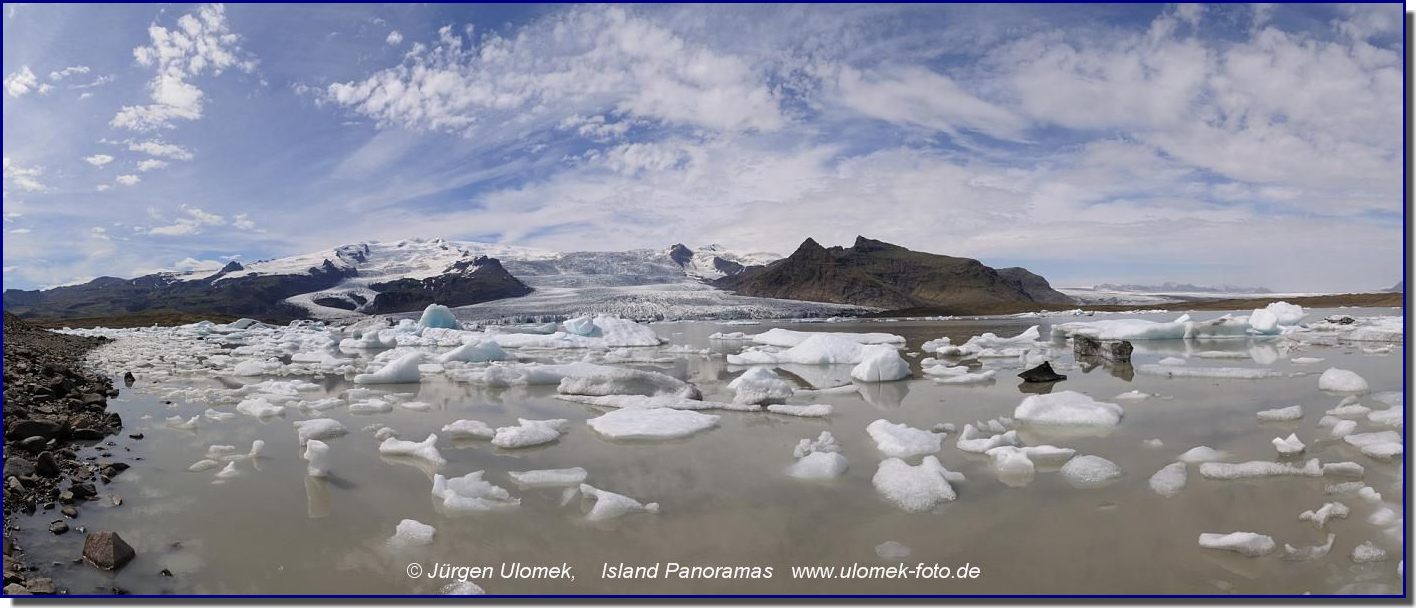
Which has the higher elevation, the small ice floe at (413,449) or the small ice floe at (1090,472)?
the small ice floe at (413,449)

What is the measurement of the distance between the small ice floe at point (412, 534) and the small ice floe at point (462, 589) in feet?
1.61

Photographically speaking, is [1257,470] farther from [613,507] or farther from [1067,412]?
[613,507]

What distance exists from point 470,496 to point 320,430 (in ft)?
9.09

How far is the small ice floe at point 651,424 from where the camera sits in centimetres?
564

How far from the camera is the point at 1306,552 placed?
9.83ft

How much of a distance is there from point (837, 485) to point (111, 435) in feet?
19.6

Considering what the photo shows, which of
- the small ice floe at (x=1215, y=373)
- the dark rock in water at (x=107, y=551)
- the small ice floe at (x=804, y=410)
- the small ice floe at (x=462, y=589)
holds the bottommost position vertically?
the small ice floe at (x=1215, y=373)

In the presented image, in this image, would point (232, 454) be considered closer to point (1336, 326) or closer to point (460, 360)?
point (460, 360)

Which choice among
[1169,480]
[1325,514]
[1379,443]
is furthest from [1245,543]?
[1379,443]

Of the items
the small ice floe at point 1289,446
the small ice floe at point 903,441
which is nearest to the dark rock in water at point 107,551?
the small ice floe at point 903,441

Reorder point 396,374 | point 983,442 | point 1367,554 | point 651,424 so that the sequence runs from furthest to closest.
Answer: point 396,374
point 651,424
point 983,442
point 1367,554

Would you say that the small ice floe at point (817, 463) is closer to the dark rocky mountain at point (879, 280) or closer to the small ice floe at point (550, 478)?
the small ice floe at point (550, 478)

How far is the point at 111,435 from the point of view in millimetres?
5742

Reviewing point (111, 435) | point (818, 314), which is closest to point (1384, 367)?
point (111, 435)
